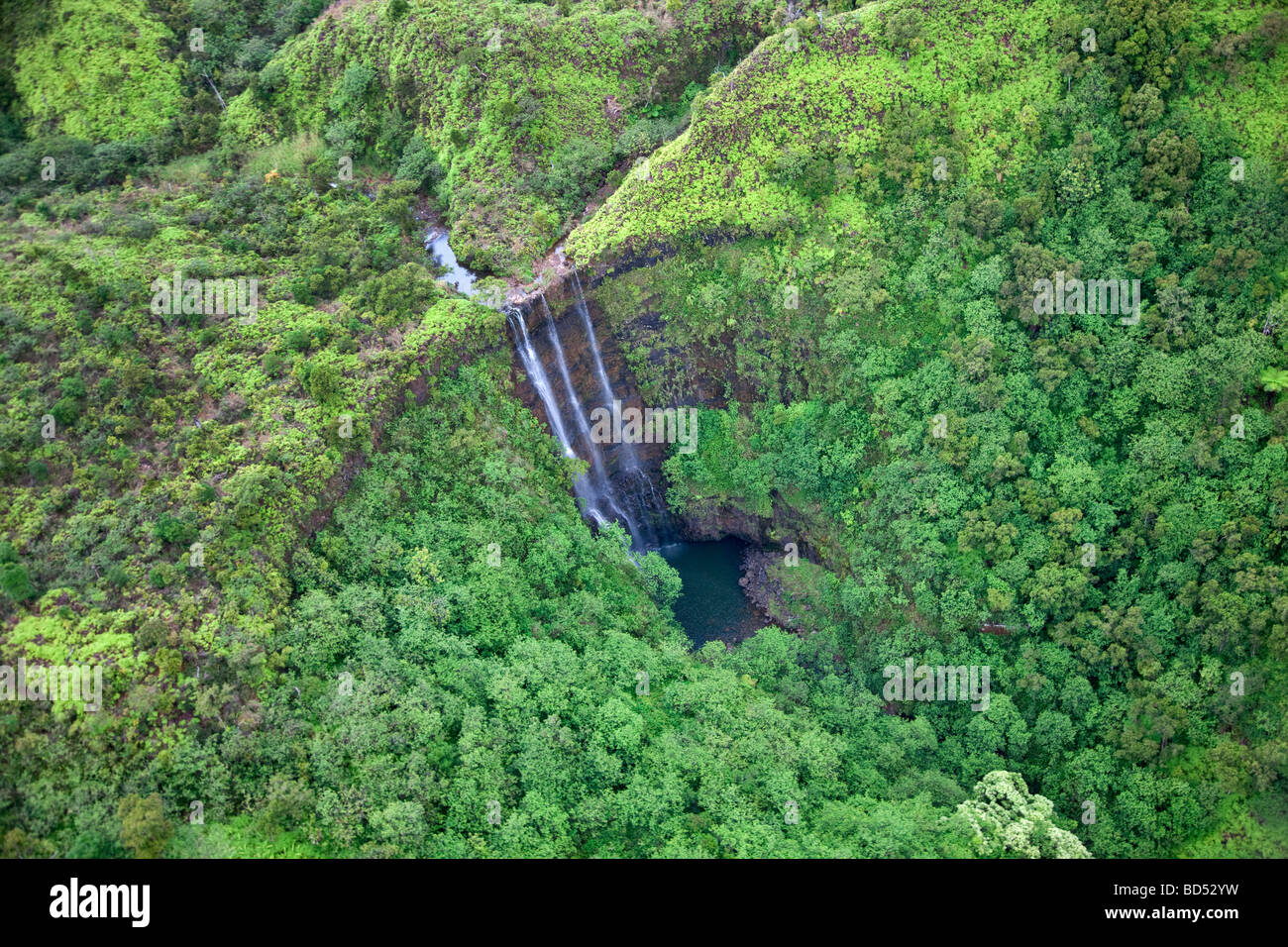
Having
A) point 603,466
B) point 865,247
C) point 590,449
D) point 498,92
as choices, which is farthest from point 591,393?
point 498,92

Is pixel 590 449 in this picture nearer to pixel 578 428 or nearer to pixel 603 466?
pixel 603 466

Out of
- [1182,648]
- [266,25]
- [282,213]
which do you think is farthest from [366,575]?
[266,25]

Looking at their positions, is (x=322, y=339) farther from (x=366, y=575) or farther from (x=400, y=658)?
(x=400, y=658)

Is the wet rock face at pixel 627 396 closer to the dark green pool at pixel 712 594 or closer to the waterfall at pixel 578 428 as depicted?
the waterfall at pixel 578 428

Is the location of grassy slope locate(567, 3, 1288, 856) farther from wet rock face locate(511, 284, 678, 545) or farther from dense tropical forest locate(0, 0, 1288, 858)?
wet rock face locate(511, 284, 678, 545)

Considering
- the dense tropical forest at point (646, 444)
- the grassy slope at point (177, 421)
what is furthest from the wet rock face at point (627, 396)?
the grassy slope at point (177, 421)

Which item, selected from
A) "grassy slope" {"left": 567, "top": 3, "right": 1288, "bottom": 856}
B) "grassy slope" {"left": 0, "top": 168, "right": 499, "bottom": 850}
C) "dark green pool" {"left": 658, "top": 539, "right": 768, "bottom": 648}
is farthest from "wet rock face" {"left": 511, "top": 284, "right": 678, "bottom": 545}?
"grassy slope" {"left": 0, "top": 168, "right": 499, "bottom": 850}
